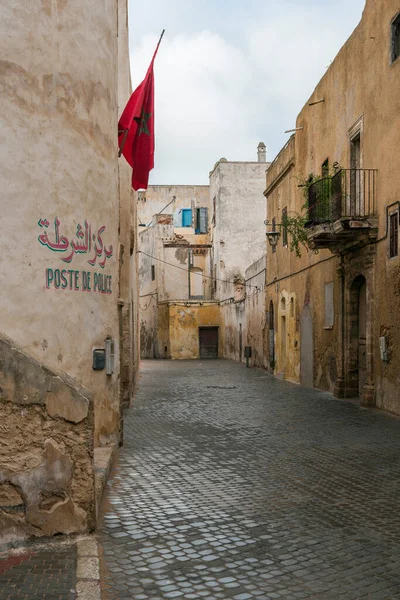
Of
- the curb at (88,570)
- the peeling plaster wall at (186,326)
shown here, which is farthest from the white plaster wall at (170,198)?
the curb at (88,570)

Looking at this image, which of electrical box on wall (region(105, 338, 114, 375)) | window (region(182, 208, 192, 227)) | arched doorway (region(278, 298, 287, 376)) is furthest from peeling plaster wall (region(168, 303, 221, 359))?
electrical box on wall (region(105, 338, 114, 375))

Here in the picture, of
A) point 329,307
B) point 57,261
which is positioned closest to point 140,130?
point 57,261

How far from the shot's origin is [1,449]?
5328mm

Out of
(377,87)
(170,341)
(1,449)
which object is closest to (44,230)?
(1,449)

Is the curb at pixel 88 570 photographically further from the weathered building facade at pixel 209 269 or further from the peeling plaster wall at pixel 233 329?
the weathered building facade at pixel 209 269

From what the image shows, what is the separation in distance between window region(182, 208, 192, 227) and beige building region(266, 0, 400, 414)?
3254cm

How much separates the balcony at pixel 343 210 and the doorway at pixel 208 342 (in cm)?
2827

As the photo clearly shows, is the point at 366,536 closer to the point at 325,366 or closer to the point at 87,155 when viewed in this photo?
the point at 87,155

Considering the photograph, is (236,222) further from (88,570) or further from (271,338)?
(88,570)

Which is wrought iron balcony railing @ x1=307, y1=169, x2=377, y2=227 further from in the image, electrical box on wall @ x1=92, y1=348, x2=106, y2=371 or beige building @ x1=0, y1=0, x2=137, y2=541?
electrical box on wall @ x1=92, y1=348, x2=106, y2=371

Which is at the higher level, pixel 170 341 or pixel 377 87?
pixel 377 87

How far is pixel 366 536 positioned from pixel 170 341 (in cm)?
3901

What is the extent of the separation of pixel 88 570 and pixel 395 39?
12.4 metres

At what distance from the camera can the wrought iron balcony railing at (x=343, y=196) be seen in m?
15.0
